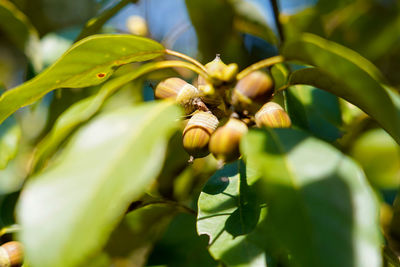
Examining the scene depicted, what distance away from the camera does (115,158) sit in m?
0.65

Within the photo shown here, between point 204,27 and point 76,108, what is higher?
point 76,108

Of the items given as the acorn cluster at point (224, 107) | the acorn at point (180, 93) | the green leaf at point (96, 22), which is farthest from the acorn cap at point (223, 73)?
the green leaf at point (96, 22)

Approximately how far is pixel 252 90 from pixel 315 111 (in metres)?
0.46

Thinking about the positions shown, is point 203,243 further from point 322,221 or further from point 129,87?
point 129,87

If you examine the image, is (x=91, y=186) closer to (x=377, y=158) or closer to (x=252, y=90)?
(x=252, y=90)

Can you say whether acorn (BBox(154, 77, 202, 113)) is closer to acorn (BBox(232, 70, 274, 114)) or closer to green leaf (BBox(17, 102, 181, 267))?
acorn (BBox(232, 70, 274, 114))

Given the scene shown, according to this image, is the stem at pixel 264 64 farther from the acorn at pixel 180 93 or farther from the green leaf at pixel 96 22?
the green leaf at pixel 96 22

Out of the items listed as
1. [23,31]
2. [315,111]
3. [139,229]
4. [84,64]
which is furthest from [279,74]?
[23,31]

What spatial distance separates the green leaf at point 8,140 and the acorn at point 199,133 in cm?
74

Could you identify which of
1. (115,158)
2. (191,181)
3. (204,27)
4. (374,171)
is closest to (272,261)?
(115,158)

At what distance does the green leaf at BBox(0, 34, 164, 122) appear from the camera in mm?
923

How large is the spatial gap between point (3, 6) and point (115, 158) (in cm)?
119

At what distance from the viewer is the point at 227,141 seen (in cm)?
89

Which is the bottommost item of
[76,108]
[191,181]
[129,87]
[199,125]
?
[191,181]
